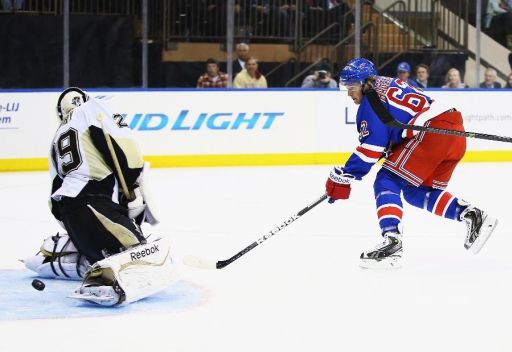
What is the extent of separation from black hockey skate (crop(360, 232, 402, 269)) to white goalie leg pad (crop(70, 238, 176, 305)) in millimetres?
1155

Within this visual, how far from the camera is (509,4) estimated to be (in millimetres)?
12016

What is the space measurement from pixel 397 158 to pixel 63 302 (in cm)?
177

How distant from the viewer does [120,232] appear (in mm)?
4531

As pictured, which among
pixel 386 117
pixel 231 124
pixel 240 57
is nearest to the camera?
pixel 386 117

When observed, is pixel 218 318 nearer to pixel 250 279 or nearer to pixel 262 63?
pixel 250 279

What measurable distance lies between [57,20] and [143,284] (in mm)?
6502

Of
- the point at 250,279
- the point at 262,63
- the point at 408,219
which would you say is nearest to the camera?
the point at 250,279

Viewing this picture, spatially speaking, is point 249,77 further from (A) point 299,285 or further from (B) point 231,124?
(A) point 299,285

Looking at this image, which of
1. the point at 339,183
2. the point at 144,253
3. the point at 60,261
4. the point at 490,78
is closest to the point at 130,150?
the point at 144,253

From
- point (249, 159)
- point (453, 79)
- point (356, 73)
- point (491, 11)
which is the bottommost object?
point (249, 159)

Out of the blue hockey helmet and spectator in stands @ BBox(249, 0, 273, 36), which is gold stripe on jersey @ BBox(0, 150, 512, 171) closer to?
spectator in stands @ BBox(249, 0, 273, 36)

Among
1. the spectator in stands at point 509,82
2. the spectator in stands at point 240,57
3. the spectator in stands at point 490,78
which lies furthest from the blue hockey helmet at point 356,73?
the spectator in stands at point 509,82

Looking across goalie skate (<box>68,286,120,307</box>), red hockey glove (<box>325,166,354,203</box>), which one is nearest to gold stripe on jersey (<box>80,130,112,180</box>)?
goalie skate (<box>68,286,120,307</box>)

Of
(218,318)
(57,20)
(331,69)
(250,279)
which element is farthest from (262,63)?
(218,318)
